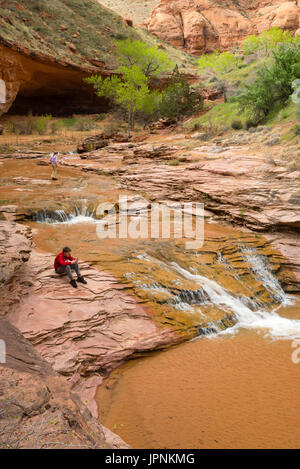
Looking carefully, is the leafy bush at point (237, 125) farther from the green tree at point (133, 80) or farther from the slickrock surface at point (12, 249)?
the slickrock surface at point (12, 249)

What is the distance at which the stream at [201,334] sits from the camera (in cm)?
411

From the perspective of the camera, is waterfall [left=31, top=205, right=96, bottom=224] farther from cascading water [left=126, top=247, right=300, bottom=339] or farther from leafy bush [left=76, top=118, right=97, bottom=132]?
leafy bush [left=76, top=118, right=97, bottom=132]

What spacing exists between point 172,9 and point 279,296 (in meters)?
65.3

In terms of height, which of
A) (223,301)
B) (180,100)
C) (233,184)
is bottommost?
(223,301)

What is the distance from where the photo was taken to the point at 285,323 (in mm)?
7199

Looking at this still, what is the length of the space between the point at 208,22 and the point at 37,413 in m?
67.7

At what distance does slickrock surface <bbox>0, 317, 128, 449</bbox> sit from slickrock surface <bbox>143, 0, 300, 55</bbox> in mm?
60500

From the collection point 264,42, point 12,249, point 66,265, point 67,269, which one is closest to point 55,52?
point 264,42

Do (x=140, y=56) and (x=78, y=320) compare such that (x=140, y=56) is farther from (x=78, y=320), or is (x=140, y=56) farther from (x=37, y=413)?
(x=37, y=413)

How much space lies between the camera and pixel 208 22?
55.7m

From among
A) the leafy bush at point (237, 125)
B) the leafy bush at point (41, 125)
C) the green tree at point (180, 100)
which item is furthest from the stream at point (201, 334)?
the leafy bush at point (41, 125)

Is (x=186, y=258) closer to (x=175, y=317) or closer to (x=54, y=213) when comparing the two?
(x=175, y=317)

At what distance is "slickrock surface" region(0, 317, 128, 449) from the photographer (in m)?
2.12
